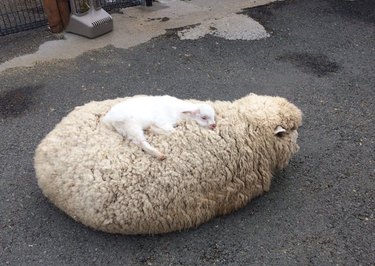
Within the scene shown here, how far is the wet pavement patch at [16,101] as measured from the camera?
458 centimetres

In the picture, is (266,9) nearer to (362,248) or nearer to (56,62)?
(56,62)

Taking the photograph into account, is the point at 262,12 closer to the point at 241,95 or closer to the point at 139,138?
the point at 241,95

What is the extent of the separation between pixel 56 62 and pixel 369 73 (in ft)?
13.1

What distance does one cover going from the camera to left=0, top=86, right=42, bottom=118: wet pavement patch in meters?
4.58

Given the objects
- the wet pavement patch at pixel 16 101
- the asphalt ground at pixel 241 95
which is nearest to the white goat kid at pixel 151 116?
the asphalt ground at pixel 241 95

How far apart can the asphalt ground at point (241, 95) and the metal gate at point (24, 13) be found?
1.18m

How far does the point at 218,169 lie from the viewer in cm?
313

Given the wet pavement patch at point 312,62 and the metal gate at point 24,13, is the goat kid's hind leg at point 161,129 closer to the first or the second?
the wet pavement patch at point 312,62

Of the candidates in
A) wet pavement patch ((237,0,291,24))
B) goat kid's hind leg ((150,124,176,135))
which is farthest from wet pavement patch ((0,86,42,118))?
wet pavement patch ((237,0,291,24))

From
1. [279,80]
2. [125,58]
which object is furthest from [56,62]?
[279,80]

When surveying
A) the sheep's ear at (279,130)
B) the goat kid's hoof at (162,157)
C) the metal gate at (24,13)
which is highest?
the goat kid's hoof at (162,157)

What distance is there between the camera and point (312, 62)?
5.50m

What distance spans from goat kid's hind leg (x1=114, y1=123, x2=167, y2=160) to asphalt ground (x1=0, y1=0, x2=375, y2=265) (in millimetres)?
630

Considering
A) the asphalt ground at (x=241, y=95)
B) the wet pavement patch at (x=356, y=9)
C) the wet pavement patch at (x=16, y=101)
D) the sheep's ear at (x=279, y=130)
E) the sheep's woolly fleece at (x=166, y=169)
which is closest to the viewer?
the sheep's woolly fleece at (x=166, y=169)
